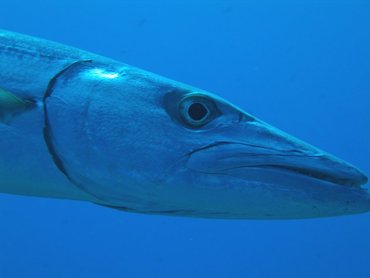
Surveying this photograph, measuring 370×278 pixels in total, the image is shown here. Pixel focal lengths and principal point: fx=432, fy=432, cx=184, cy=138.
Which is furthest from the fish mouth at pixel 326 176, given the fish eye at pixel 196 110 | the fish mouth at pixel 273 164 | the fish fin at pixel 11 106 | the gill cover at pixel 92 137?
the fish fin at pixel 11 106

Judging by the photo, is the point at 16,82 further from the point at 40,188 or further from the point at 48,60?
the point at 40,188

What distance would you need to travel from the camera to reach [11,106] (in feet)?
5.22

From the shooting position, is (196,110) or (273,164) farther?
(196,110)

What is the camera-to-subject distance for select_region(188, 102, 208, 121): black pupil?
163cm

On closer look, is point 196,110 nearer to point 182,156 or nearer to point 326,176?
point 182,156

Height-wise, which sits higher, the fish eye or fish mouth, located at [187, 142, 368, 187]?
the fish eye

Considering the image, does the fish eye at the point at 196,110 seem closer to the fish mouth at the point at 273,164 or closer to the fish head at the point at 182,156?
the fish head at the point at 182,156

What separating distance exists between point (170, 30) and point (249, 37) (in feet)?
16.4

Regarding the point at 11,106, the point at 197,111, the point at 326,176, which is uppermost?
the point at 197,111

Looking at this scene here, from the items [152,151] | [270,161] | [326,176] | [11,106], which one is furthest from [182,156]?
[11,106]

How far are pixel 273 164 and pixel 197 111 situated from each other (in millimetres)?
348

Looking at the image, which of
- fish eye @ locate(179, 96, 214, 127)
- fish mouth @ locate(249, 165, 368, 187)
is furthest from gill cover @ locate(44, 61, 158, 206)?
fish mouth @ locate(249, 165, 368, 187)

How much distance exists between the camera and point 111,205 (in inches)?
68.4

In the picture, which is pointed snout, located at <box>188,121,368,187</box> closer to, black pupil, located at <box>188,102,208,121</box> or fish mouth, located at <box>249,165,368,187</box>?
fish mouth, located at <box>249,165,368,187</box>
